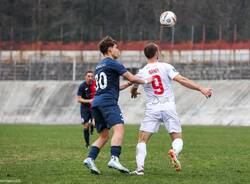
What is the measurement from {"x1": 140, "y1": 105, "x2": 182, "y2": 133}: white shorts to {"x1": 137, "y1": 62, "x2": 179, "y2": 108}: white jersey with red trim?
119mm

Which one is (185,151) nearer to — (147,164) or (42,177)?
(147,164)

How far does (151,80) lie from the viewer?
12820 millimetres

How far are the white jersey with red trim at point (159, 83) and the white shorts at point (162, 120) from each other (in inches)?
4.7

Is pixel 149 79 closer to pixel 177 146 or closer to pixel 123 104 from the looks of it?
pixel 177 146

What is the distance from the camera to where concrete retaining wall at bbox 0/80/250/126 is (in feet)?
139

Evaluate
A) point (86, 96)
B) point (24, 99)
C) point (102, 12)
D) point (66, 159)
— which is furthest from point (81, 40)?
point (66, 159)

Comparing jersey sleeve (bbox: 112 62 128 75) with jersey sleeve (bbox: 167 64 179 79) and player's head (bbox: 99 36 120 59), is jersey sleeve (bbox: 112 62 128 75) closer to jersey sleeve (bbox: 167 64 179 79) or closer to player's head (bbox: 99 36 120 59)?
player's head (bbox: 99 36 120 59)

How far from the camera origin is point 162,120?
42.7 ft

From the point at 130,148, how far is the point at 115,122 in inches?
286

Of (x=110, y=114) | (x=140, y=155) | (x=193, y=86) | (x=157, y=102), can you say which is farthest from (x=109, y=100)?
(x=193, y=86)

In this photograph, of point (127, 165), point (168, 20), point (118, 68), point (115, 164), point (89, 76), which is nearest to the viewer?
point (115, 164)

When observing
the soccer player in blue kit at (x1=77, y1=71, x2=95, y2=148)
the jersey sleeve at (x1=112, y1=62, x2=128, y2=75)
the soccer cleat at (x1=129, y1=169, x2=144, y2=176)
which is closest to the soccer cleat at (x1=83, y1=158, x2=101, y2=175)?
the soccer cleat at (x1=129, y1=169, x2=144, y2=176)

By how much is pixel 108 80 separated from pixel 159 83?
0.83m

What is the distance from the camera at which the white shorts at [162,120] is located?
12.9 metres
